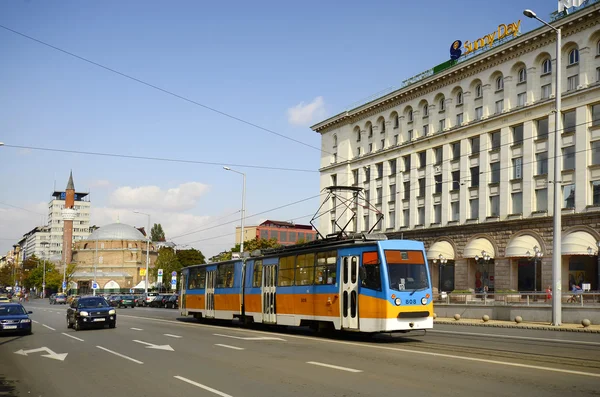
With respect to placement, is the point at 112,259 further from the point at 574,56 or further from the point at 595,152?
the point at 595,152

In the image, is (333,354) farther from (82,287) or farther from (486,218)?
(82,287)

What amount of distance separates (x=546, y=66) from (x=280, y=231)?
11722 cm

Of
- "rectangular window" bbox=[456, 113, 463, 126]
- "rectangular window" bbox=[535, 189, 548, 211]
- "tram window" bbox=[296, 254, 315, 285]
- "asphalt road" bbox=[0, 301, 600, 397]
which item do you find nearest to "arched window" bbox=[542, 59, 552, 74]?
"rectangular window" bbox=[535, 189, 548, 211]

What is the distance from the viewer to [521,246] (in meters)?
47.3

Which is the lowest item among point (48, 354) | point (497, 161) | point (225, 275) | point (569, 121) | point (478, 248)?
point (48, 354)

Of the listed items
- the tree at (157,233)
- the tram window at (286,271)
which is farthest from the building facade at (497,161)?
the tree at (157,233)

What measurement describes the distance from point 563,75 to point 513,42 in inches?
206

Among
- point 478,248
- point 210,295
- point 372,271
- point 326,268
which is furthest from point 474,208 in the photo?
point 372,271

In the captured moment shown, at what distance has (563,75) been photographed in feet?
151

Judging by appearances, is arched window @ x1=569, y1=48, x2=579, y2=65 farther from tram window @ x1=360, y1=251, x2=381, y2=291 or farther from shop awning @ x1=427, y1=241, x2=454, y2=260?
tram window @ x1=360, y1=251, x2=381, y2=291

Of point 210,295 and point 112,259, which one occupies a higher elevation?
point 112,259

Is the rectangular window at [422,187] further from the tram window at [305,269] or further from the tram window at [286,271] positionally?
the tram window at [305,269]

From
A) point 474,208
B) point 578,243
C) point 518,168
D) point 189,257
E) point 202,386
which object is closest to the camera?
point 202,386

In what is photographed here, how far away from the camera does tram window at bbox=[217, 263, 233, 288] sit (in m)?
30.2
